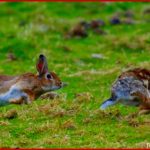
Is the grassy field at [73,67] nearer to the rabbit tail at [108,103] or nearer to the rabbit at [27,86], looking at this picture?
the rabbit tail at [108,103]

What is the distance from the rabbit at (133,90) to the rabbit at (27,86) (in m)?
1.33

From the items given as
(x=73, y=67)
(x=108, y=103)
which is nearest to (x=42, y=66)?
(x=108, y=103)

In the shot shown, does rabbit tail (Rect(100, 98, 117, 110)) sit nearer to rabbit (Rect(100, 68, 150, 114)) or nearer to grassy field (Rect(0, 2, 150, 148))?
rabbit (Rect(100, 68, 150, 114))

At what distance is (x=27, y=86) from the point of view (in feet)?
46.5

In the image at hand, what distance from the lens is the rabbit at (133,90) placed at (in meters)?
13.4

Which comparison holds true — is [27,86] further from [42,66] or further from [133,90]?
[133,90]

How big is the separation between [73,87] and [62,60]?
13.7ft

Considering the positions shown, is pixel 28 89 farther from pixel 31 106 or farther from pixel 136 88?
pixel 136 88

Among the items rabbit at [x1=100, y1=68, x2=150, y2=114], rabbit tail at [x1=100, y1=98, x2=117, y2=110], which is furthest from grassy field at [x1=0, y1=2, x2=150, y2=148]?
rabbit at [x1=100, y1=68, x2=150, y2=114]

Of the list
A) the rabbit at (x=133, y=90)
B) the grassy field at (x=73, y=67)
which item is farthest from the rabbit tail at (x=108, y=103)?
the grassy field at (x=73, y=67)

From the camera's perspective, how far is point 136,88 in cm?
1344

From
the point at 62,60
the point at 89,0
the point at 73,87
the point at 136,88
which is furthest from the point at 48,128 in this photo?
the point at 89,0

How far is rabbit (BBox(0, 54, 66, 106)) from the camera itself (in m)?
14.0

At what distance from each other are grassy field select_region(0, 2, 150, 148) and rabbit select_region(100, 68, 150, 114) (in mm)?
245
